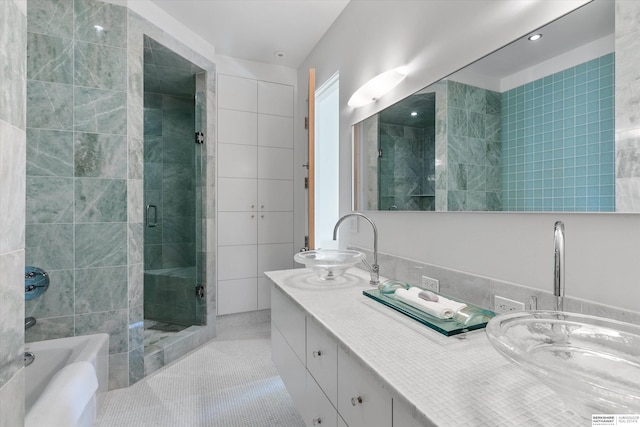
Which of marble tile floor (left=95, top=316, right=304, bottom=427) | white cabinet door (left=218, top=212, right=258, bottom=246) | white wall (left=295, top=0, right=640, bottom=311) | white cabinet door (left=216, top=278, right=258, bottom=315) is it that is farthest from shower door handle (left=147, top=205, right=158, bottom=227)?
white wall (left=295, top=0, right=640, bottom=311)

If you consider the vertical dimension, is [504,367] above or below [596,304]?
below

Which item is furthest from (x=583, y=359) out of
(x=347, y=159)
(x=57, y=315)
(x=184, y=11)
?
(x=184, y=11)

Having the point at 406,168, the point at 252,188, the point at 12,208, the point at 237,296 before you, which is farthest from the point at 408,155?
the point at 237,296

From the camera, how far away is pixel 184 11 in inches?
87.0

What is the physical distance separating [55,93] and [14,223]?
5.43 ft

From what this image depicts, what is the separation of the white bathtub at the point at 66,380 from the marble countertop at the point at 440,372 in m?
1.02

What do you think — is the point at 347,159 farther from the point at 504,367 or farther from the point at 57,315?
the point at 57,315

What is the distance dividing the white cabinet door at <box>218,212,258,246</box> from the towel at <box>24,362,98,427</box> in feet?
4.96

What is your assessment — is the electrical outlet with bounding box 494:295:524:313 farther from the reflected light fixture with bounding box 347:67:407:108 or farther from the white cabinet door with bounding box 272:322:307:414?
the reflected light fixture with bounding box 347:67:407:108

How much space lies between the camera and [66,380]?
4.25ft

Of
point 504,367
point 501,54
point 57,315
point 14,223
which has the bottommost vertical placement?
point 57,315

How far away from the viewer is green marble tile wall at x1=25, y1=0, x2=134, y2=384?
177 centimetres

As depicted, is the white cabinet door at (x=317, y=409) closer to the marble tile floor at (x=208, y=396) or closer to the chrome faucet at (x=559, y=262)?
the marble tile floor at (x=208, y=396)

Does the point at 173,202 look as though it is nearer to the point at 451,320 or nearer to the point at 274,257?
the point at 274,257
